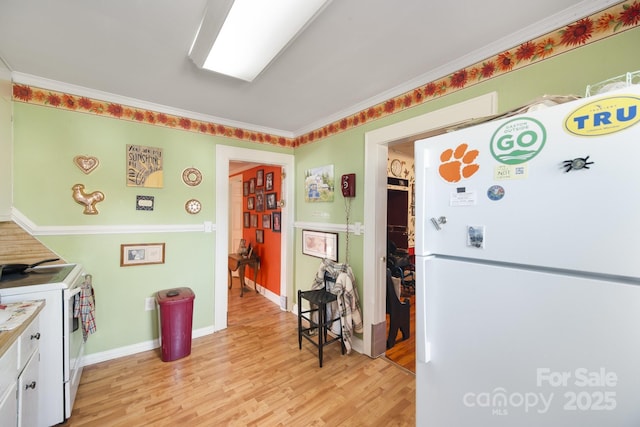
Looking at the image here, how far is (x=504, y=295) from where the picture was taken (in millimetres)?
824

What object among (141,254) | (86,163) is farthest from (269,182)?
(86,163)

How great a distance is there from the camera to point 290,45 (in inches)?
60.2

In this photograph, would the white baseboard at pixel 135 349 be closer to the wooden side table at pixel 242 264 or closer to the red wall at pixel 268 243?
the red wall at pixel 268 243

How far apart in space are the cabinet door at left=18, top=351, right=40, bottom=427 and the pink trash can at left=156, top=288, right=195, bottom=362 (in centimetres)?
83

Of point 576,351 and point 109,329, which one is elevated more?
point 576,351

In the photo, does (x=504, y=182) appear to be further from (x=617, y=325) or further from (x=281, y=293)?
(x=281, y=293)

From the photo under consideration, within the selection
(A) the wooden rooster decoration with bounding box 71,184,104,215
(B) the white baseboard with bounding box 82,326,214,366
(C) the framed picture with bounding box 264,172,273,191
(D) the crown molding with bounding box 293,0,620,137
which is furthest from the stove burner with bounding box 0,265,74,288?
(D) the crown molding with bounding box 293,0,620,137

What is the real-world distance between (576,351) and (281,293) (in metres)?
3.18

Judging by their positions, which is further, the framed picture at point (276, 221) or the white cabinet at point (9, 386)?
the framed picture at point (276, 221)

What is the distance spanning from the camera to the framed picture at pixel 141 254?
7.69 feet

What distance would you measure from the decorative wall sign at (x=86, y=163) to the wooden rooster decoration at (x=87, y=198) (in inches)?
5.7

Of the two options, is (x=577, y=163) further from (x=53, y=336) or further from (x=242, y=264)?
(x=242, y=264)

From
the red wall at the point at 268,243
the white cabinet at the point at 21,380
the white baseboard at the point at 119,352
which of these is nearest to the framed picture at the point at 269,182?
the red wall at the point at 268,243

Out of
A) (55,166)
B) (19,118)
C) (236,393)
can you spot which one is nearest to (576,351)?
(236,393)
